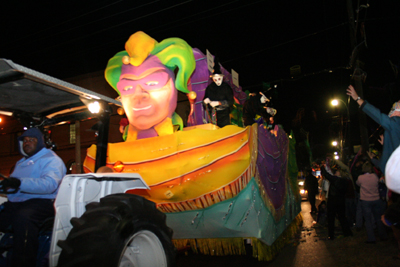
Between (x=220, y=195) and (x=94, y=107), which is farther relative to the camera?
(x=220, y=195)

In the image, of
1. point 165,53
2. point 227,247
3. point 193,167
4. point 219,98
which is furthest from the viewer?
point 219,98

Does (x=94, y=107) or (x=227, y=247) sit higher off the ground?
(x=94, y=107)

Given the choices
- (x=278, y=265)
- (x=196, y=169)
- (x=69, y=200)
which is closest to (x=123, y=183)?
(x=69, y=200)

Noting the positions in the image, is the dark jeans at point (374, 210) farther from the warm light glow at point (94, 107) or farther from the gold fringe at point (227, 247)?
the warm light glow at point (94, 107)

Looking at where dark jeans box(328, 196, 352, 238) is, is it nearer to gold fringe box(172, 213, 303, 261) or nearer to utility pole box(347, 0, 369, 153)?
gold fringe box(172, 213, 303, 261)

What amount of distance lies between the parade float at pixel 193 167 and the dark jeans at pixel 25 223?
185cm

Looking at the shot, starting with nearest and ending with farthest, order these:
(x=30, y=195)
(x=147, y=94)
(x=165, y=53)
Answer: (x=30, y=195) → (x=147, y=94) → (x=165, y=53)

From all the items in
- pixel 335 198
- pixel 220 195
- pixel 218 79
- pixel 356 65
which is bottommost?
pixel 335 198

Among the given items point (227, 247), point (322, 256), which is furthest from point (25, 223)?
point (322, 256)

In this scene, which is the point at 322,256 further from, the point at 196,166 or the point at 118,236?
the point at 118,236

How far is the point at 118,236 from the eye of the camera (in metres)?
2.19

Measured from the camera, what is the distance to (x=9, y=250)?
2.54 meters

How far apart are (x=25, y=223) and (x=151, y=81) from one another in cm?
367

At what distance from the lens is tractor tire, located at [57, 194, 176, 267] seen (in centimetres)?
203
